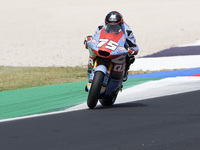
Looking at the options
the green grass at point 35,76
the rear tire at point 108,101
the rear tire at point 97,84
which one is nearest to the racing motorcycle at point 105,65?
the rear tire at point 97,84

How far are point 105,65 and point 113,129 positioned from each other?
6.72 ft

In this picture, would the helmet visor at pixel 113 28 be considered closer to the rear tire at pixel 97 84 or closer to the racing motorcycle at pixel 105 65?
the racing motorcycle at pixel 105 65

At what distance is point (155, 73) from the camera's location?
15031 millimetres

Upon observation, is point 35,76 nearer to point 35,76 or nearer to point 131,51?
point 35,76

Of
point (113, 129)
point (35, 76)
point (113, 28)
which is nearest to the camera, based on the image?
point (113, 129)

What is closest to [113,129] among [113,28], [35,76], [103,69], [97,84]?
[97,84]

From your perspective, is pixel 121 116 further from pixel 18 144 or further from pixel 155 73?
pixel 155 73

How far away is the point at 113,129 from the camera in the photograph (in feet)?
22.9

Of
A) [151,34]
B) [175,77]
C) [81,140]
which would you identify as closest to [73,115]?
[81,140]

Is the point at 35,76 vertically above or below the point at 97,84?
below

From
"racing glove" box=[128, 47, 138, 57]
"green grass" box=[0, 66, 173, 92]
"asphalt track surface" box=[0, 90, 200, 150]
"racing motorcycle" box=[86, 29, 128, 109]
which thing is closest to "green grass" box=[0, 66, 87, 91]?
"green grass" box=[0, 66, 173, 92]

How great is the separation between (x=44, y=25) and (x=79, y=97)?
2363 centimetres

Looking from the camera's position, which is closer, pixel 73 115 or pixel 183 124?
pixel 183 124

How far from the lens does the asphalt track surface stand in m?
6.05
